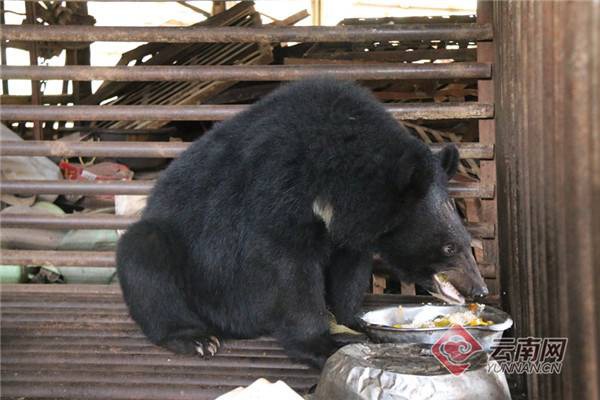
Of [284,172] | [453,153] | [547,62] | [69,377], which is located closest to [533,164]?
[547,62]

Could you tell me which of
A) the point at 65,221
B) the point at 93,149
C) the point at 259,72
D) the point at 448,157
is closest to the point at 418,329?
the point at 448,157

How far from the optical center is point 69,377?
13.5ft

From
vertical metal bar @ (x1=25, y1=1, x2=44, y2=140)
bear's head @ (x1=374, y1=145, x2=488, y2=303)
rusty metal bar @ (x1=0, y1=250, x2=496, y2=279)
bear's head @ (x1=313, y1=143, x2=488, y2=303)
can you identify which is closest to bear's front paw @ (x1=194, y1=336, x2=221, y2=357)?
bear's head @ (x1=313, y1=143, x2=488, y2=303)

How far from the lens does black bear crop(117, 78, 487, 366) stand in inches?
161

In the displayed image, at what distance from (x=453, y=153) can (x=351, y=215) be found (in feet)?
2.22

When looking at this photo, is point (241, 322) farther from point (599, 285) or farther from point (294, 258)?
point (599, 285)

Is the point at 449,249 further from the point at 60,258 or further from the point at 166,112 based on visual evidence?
the point at 60,258

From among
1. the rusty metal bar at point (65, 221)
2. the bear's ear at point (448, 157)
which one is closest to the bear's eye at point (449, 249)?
the bear's ear at point (448, 157)

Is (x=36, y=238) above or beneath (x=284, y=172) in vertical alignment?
beneath

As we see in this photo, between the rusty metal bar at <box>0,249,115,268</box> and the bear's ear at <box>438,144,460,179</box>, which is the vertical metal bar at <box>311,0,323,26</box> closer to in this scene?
the rusty metal bar at <box>0,249,115,268</box>

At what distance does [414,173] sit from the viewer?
398 cm

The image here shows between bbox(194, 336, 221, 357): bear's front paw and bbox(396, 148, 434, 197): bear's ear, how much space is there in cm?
135

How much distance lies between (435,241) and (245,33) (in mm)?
1979

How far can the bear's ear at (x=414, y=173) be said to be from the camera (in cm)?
395
